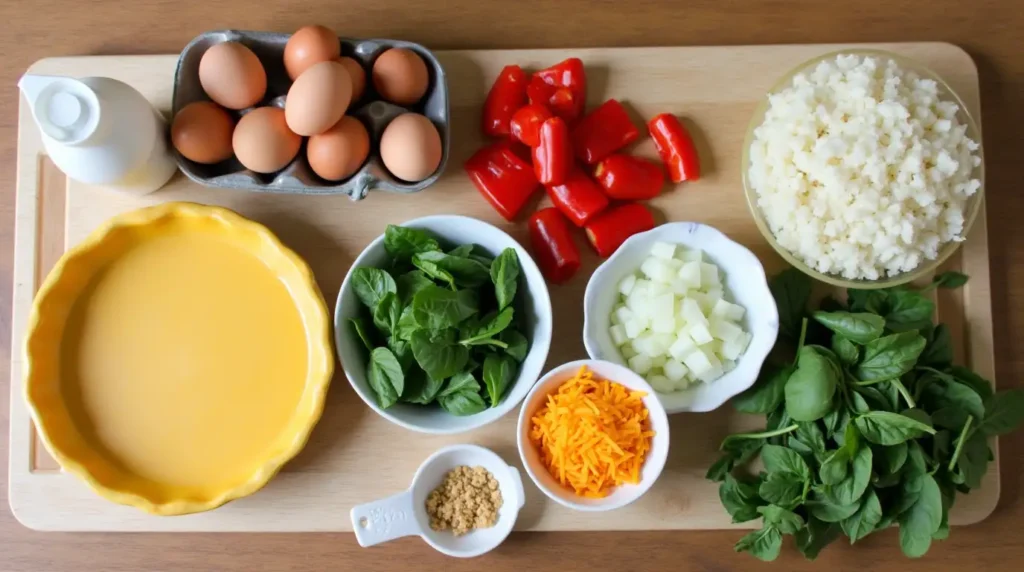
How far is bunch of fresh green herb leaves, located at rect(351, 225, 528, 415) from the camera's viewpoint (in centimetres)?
104

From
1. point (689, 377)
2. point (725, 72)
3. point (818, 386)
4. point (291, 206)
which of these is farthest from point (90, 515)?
point (725, 72)

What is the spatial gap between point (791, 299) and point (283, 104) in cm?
83

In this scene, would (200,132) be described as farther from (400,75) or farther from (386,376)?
(386,376)

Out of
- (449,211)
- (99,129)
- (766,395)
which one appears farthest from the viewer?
(449,211)

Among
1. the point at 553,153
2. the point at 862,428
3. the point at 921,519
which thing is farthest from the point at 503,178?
the point at 921,519

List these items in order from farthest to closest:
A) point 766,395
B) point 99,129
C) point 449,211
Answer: point 449,211, point 766,395, point 99,129

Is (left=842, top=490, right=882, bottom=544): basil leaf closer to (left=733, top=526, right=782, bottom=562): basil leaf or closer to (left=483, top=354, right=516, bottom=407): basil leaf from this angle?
(left=733, top=526, right=782, bottom=562): basil leaf

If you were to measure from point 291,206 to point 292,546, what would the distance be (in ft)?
1.79

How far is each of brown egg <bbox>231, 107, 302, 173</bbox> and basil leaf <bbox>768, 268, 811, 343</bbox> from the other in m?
0.76

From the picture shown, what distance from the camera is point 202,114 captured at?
112cm

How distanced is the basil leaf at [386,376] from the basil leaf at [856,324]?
2.04ft

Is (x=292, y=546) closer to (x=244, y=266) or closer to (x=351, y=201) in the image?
(x=244, y=266)

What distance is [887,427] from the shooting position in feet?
3.40

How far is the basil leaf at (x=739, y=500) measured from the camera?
1119 mm
